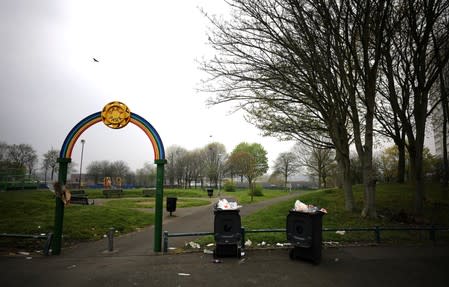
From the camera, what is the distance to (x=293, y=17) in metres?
9.85

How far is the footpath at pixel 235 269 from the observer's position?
5098 millimetres

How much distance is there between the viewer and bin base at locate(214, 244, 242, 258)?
6.61 m

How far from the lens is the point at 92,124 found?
8.34 meters

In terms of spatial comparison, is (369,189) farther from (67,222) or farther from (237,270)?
(67,222)

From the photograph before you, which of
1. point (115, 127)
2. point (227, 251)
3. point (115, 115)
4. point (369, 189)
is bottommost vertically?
point (227, 251)

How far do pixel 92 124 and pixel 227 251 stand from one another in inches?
231

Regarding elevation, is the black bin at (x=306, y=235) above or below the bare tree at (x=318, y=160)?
below

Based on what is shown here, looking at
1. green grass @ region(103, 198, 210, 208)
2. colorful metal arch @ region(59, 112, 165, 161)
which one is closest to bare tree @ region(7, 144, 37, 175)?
green grass @ region(103, 198, 210, 208)

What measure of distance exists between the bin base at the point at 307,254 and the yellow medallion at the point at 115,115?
6.28 m

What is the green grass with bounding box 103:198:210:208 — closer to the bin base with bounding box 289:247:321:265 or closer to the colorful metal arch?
the colorful metal arch

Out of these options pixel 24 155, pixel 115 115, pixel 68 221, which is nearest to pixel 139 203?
pixel 68 221

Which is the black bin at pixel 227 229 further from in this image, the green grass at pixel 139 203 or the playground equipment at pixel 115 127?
the green grass at pixel 139 203

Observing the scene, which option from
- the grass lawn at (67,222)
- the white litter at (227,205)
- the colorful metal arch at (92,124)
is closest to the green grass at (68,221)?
the grass lawn at (67,222)

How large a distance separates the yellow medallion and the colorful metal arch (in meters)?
0.22
